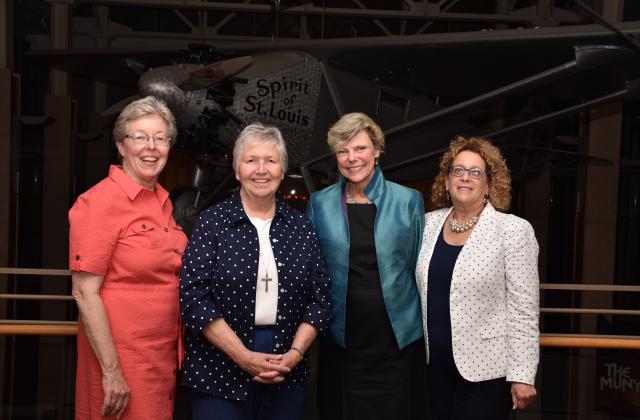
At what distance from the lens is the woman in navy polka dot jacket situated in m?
1.56

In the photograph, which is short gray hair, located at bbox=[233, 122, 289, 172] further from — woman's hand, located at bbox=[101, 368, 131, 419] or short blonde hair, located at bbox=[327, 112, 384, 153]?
woman's hand, located at bbox=[101, 368, 131, 419]

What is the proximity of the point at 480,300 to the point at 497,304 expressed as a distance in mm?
56

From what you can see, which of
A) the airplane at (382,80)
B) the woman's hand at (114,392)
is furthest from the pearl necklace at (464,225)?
the airplane at (382,80)

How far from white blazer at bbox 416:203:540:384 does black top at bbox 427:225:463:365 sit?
0.03m

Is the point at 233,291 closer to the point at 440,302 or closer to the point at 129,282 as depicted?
the point at 129,282

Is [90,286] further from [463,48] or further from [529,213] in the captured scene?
[529,213]

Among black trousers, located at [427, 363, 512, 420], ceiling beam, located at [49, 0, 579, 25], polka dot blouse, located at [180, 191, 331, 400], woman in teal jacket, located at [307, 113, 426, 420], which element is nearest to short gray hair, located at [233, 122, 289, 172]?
polka dot blouse, located at [180, 191, 331, 400]

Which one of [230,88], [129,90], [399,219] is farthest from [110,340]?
[129,90]

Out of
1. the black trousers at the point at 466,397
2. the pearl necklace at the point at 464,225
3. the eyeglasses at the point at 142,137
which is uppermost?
the eyeglasses at the point at 142,137

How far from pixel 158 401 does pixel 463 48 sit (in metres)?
4.56

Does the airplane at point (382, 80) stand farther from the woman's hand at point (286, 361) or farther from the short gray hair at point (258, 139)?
the woman's hand at point (286, 361)

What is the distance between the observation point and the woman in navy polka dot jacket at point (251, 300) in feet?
5.10

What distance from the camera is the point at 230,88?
→ 18.6 feet

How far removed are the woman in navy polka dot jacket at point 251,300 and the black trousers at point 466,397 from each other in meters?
0.40
